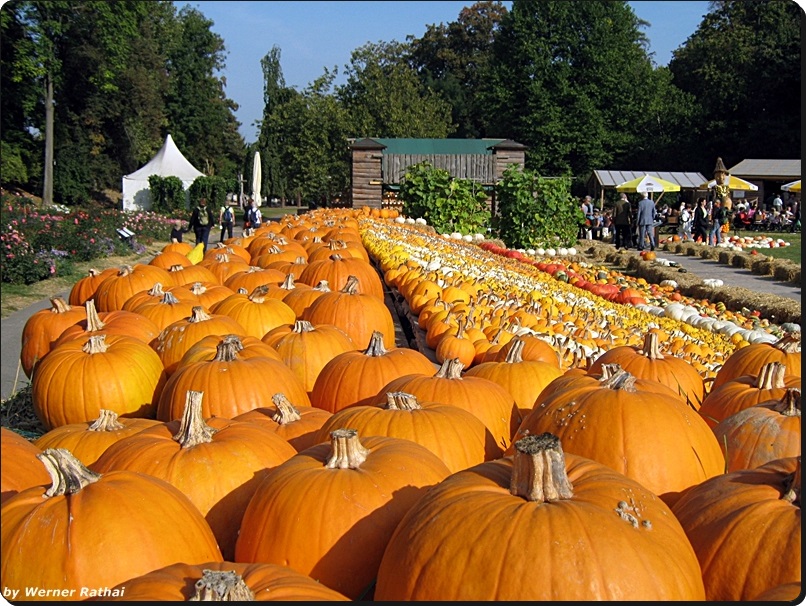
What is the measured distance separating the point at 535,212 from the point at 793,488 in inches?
703

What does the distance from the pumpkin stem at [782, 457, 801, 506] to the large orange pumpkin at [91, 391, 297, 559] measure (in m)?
1.53

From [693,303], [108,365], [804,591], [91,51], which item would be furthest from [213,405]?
[91,51]

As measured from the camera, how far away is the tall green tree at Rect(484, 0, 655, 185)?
51.9 m

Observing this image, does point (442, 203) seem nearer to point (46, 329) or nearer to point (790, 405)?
point (46, 329)

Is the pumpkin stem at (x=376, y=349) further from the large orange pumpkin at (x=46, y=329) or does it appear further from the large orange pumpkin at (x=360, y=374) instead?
the large orange pumpkin at (x=46, y=329)

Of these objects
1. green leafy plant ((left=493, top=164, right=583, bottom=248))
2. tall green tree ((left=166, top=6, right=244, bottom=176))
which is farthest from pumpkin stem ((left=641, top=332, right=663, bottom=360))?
tall green tree ((left=166, top=6, right=244, bottom=176))

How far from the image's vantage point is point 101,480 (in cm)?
180

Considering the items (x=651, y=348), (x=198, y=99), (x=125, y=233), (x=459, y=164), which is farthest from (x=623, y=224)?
(x=198, y=99)

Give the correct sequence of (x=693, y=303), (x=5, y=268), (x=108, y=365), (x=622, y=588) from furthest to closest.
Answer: (x=5, y=268)
(x=693, y=303)
(x=108, y=365)
(x=622, y=588)

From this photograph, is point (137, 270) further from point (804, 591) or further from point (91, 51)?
point (91, 51)

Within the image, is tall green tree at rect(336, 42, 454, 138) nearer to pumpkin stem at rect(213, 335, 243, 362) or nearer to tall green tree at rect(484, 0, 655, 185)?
tall green tree at rect(484, 0, 655, 185)

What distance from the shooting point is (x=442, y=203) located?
18094mm

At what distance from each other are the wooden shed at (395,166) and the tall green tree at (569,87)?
26154 millimetres

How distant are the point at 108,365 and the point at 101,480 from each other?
2033 mm
